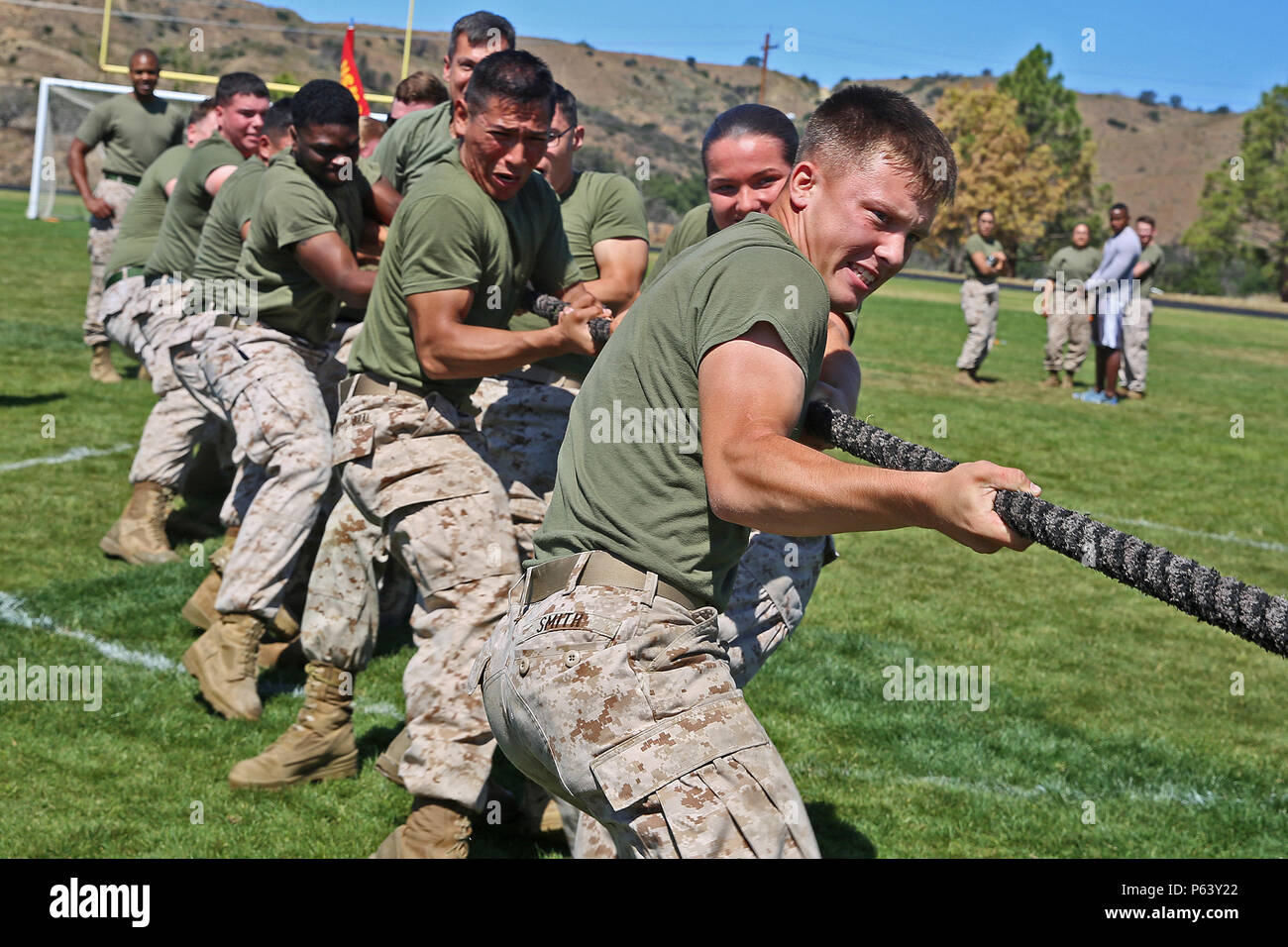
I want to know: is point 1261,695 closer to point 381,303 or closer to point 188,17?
point 381,303

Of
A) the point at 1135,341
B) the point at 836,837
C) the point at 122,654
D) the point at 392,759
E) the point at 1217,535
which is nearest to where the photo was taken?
the point at 836,837

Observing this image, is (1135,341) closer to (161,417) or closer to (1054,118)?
(161,417)

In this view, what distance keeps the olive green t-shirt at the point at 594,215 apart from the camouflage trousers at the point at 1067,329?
14.1 metres

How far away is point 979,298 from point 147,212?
1269 centimetres

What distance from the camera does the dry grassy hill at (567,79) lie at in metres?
98.9

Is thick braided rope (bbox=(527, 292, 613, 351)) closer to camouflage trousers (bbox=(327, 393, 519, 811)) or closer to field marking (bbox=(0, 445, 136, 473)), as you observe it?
camouflage trousers (bbox=(327, 393, 519, 811))

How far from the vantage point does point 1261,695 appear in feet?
22.6

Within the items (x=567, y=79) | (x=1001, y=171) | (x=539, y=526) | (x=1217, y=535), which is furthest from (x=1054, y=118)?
(x=539, y=526)

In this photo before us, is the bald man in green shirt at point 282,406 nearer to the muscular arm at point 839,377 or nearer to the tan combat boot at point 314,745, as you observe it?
the tan combat boot at point 314,745

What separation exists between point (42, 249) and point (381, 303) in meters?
25.1

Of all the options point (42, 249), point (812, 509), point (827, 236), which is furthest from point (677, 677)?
point (42, 249)

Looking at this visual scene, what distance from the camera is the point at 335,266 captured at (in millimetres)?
5727

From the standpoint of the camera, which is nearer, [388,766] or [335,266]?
[388,766]

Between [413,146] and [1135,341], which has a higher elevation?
[413,146]
